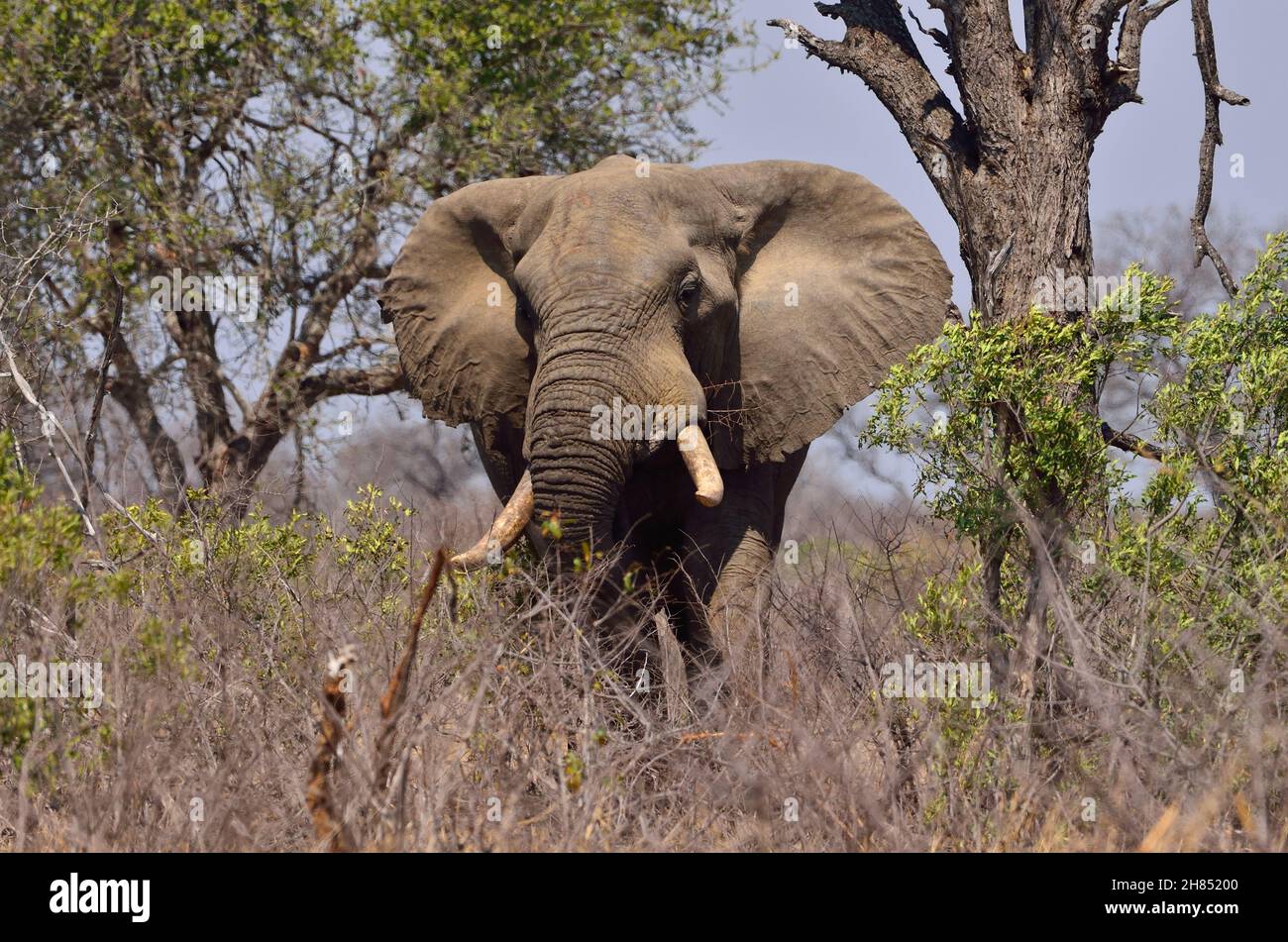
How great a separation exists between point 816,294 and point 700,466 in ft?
5.54

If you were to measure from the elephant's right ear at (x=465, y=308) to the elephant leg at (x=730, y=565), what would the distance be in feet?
3.73

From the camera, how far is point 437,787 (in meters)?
4.72

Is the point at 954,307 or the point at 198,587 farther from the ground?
the point at 954,307

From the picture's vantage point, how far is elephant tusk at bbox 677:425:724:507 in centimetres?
659

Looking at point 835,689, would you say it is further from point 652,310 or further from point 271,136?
point 271,136

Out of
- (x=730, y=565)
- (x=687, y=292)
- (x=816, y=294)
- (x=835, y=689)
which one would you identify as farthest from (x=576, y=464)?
(x=816, y=294)

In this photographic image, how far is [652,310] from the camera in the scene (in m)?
6.91

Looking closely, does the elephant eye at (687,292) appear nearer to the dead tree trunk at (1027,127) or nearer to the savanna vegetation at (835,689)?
the savanna vegetation at (835,689)

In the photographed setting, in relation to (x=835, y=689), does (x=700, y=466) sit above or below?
above

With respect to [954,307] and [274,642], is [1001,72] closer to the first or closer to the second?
[954,307]

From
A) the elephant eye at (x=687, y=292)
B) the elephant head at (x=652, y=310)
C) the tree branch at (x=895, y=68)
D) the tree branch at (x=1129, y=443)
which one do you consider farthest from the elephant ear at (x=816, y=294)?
the tree branch at (x=1129, y=443)

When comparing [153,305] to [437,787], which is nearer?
[437,787]

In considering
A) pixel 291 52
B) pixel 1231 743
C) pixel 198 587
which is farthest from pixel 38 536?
pixel 291 52
